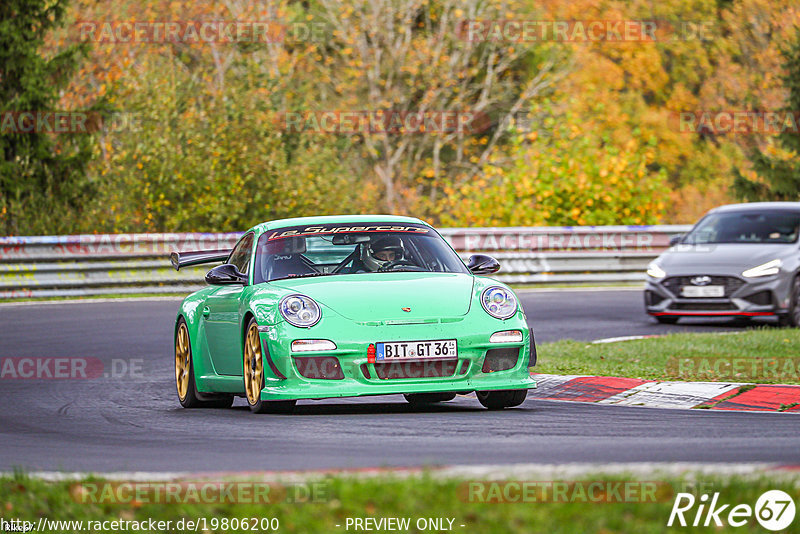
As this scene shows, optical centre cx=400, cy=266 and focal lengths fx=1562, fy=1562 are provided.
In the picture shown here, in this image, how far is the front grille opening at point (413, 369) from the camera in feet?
33.4

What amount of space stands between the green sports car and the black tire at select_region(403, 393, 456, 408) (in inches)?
1.1

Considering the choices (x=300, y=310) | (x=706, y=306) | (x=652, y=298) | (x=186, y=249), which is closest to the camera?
(x=300, y=310)

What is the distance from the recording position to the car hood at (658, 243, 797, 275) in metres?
19.1

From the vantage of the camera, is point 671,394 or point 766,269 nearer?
point 671,394

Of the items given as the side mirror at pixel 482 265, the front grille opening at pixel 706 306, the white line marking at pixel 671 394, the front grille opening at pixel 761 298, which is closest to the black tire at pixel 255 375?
the side mirror at pixel 482 265

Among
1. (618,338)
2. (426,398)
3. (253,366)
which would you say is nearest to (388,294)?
(253,366)

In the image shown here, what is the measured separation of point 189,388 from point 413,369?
2.45 metres

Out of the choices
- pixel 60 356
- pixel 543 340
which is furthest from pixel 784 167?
pixel 60 356

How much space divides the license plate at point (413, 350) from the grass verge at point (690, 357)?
3.06 m

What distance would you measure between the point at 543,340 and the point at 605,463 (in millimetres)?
10251

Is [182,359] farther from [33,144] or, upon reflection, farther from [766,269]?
[33,144]

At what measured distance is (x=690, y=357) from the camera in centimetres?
1441

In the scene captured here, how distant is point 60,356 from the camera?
52.4ft

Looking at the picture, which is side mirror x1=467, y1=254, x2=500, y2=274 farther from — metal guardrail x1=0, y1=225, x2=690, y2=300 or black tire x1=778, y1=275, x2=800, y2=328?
metal guardrail x1=0, y1=225, x2=690, y2=300
